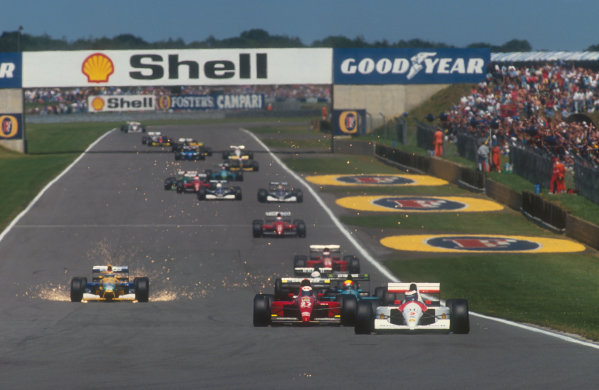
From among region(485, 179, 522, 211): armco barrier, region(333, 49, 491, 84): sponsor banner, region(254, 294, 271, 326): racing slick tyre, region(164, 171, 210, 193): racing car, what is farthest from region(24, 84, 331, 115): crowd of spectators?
region(254, 294, 271, 326): racing slick tyre

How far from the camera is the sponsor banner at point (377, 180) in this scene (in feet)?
165

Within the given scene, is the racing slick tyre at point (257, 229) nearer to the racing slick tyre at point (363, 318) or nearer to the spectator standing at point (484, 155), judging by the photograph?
the racing slick tyre at point (363, 318)

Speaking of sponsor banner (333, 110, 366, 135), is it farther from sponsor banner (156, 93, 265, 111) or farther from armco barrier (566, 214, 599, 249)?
armco barrier (566, 214, 599, 249)

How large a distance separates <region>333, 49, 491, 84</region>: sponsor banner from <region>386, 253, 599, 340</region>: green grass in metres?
40.5

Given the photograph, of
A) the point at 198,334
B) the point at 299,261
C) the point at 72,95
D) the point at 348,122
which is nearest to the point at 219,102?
the point at 348,122

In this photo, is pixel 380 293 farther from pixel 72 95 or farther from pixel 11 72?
pixel 72 95

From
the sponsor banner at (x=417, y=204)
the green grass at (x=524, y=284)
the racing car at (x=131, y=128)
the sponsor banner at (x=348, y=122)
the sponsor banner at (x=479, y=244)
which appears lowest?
the green grass at (x=524, y=284)

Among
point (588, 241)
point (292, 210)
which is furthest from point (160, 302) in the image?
point (292, 210)

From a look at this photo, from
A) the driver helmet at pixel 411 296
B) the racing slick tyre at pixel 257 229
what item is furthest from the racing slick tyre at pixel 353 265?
the racing slick tyre at pixel 257 229

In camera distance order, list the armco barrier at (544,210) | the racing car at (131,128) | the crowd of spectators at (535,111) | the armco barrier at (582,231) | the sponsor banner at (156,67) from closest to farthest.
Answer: the armco barrier at (582,231), the armco barrier at (544,210), the crowd of spectators at (535,111), the sponsor banner at (156,67), the racing car at (131,128)

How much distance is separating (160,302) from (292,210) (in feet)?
59.4

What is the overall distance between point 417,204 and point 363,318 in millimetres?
25403

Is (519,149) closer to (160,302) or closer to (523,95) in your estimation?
(523,95)

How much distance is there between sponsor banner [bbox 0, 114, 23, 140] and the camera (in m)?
66.8
